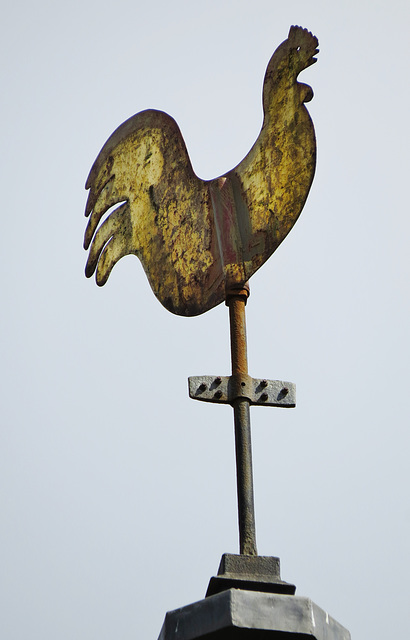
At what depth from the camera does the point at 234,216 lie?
3785mm

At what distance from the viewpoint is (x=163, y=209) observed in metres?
4.11

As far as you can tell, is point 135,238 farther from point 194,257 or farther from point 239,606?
point 239,606

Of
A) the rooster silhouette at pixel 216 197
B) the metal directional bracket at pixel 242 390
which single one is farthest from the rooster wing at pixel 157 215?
the metal directional bracket at pixel 242 390

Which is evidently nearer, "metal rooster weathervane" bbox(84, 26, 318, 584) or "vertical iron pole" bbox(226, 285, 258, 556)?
"vertical iron pole" bbox(226, 285, 258, 556)

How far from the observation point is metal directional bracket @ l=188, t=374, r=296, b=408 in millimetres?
3410

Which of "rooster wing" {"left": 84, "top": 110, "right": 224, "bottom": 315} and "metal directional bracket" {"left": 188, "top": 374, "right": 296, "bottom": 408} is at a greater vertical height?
"rooster wing" {"left": 84, "top": 110, "right": 224, "bottom": 315}

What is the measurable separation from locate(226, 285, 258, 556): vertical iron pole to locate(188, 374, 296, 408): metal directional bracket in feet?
0.08

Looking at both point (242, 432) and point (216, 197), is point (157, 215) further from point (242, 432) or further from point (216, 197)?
point (242, 432)

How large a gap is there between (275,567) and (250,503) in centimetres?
24

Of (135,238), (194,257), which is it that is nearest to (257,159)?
(194,257)

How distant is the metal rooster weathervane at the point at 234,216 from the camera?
3436 millimetres

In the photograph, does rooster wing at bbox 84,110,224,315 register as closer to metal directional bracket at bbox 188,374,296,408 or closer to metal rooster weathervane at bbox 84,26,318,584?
metal rooster weathervane at bbox 84,26,318,584

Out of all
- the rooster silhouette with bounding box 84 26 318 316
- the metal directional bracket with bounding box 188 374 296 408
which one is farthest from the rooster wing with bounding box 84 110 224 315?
the metal directional bracket with bounding box 188 374 296 408

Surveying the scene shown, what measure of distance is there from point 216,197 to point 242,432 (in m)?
0.98
